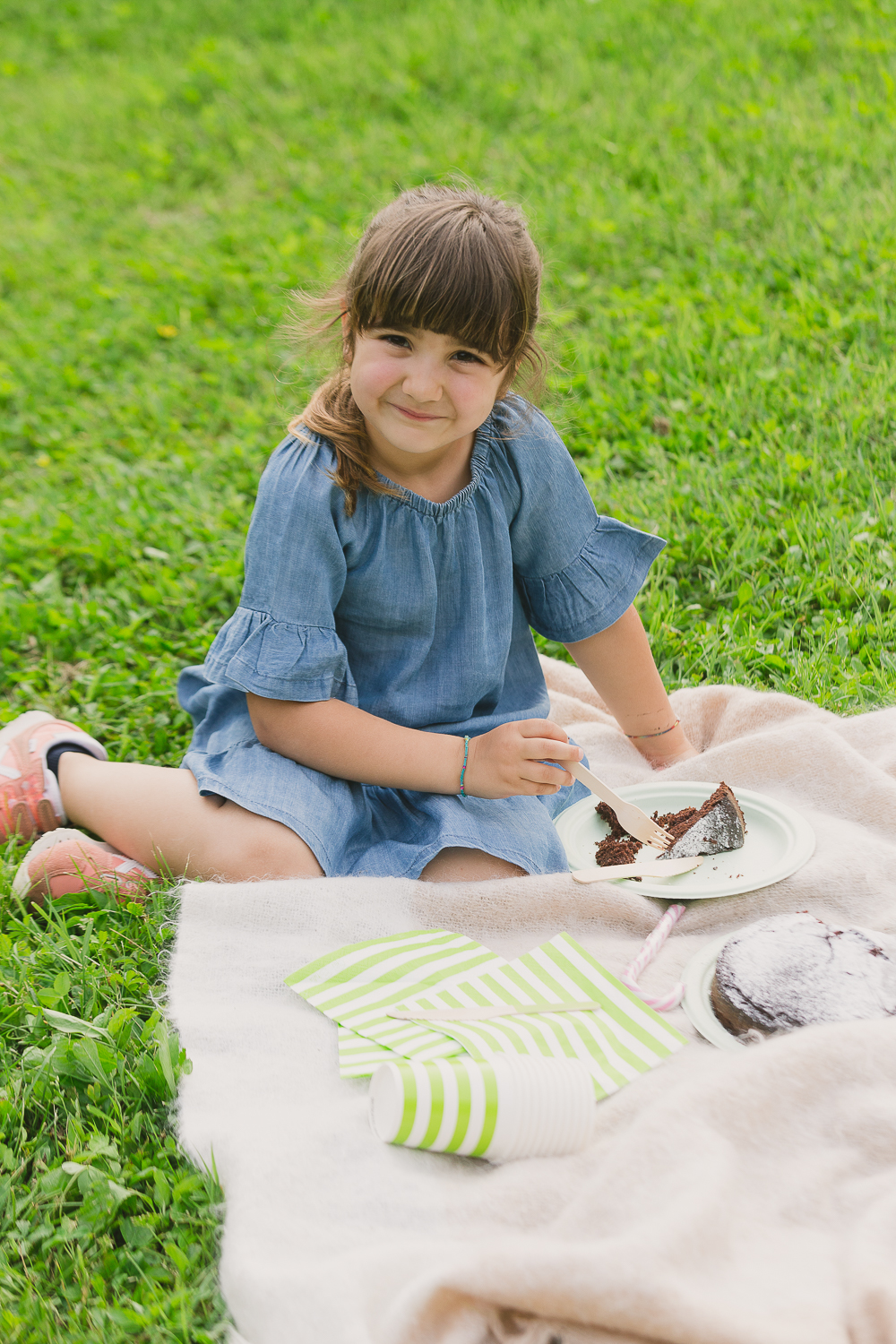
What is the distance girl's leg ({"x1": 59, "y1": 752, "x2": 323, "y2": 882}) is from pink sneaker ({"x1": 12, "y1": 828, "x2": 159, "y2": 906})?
4cm

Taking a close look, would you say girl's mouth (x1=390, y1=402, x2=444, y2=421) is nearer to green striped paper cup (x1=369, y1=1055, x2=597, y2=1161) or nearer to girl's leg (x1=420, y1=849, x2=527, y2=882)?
girl's leg (x1=420, y1=849, x2=527, y2=882)

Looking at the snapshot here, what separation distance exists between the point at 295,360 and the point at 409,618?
1.34 m

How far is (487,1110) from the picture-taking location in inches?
52.7

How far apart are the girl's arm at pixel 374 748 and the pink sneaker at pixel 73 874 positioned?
1.13 ft

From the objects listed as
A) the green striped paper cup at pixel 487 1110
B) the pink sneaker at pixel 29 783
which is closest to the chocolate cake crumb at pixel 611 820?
the green striped paper cup at pixel 487 1110

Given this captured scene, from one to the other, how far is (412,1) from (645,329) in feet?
11.1

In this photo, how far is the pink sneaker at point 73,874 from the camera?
196 cm

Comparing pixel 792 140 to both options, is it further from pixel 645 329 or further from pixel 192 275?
pixel 192 275

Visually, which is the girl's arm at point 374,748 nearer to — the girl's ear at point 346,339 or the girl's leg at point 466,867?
the girl's leg at point 466,867

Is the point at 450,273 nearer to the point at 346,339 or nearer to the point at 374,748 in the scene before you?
the point at 346,339

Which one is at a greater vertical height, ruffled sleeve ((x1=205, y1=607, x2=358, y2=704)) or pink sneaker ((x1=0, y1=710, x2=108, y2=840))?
ruffled sleeve ((x1=205, y1=607, x2=358, y2=704))

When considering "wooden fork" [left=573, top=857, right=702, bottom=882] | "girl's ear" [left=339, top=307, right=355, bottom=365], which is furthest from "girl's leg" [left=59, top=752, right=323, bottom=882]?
"girl's ear" [left=339, top=307, right=355, bottom=365]

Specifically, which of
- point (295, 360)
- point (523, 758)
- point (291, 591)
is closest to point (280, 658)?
point (291, 591)

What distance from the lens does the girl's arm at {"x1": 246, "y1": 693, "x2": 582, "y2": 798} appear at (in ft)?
6.31
